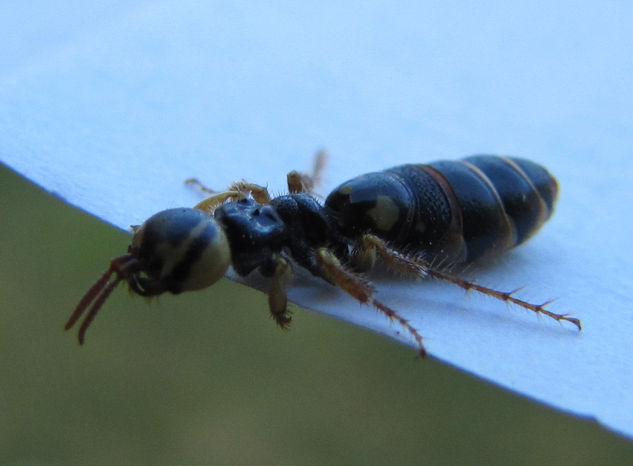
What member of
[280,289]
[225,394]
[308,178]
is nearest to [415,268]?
[280,289]

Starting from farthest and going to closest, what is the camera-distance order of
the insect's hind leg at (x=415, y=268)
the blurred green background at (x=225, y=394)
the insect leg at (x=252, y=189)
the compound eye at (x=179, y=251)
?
the blurred green background at (x=225, y=394) < the insect leg at (x=252, y=189) < the insect's hind leg at (x=415, y=268) < the compound eye at (x=179, y=251)

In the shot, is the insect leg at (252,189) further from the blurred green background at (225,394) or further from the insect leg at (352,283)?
the blurred green background at (225,394)

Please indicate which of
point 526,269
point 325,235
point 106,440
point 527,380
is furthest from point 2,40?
point 527,380

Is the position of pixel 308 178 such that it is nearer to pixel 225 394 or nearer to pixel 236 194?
pixel 236 194

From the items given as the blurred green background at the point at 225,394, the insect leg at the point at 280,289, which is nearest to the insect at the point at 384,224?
the insect leg at the point at 280,289

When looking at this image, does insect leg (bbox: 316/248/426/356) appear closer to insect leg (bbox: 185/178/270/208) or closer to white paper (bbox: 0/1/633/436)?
white paper (bbox: 0/1/633/436)

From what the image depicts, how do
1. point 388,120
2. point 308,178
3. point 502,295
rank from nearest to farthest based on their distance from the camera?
point 502,295
point 308,178
point 388,120

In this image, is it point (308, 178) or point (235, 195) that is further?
point (308, 178)
